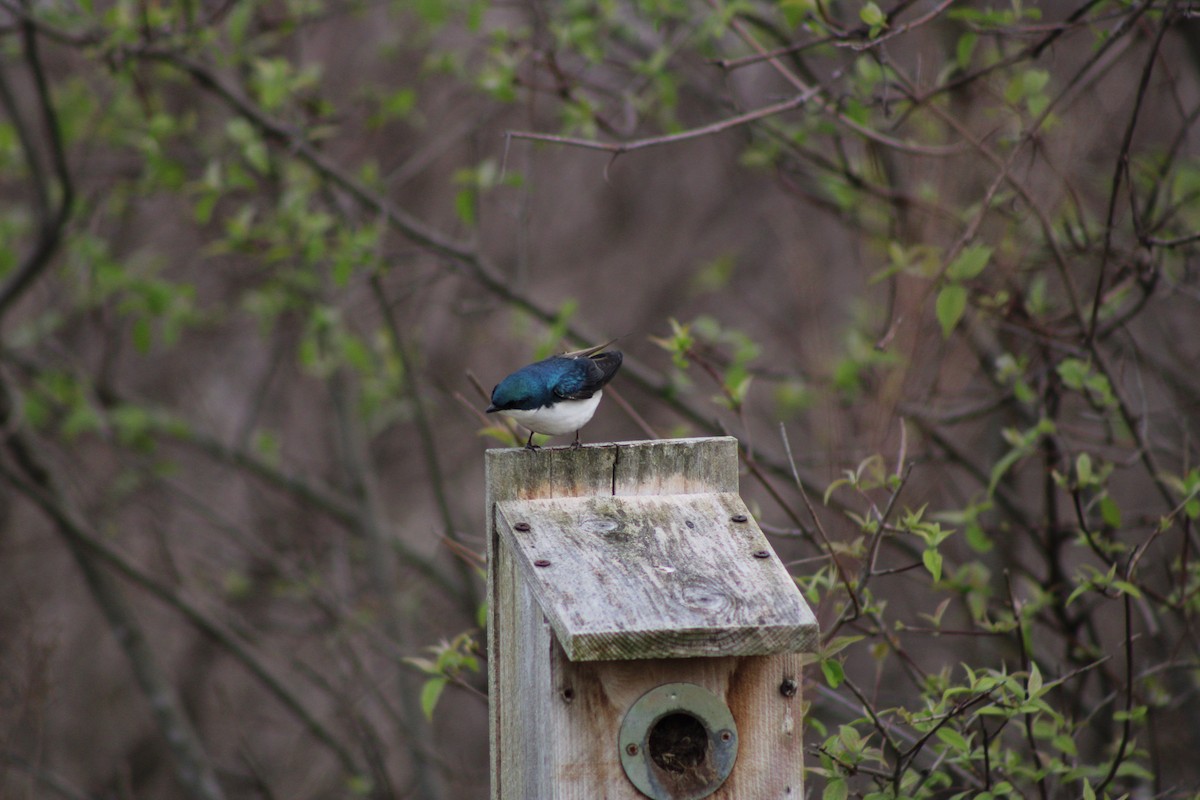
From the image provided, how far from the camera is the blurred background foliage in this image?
3115 mm

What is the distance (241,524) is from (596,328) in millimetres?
2898

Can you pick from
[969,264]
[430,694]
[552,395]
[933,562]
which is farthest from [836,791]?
[969,264]

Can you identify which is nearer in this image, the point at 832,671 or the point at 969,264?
the point at 832,671

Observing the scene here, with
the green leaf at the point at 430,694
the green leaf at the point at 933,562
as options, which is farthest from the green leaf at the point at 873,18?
the green leaf at the point at 430,694

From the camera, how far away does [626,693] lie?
2.18 metres

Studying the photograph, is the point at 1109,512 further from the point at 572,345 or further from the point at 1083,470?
the point at 572,345

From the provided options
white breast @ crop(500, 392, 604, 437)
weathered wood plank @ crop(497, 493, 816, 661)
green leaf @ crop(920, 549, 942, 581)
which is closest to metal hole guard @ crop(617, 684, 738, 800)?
weathered wood plank @ crop(497, 493, 816, 661)

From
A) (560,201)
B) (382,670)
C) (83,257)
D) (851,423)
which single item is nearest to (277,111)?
(83,257)

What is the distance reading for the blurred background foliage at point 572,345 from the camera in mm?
3115

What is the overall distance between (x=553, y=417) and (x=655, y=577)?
2.25 feet

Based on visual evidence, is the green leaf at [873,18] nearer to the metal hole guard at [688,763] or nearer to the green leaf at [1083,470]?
the green leaf at [1083,470]

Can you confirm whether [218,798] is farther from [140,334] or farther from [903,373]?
[903,373]

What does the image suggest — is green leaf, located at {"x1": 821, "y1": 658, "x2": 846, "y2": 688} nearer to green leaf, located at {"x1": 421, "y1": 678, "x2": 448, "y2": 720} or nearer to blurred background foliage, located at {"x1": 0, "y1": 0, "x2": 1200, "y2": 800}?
blurred background foliage, located at {"x1": 0, "y1": 0, "x2": 1200, "y2": 800}

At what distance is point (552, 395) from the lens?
279cm
